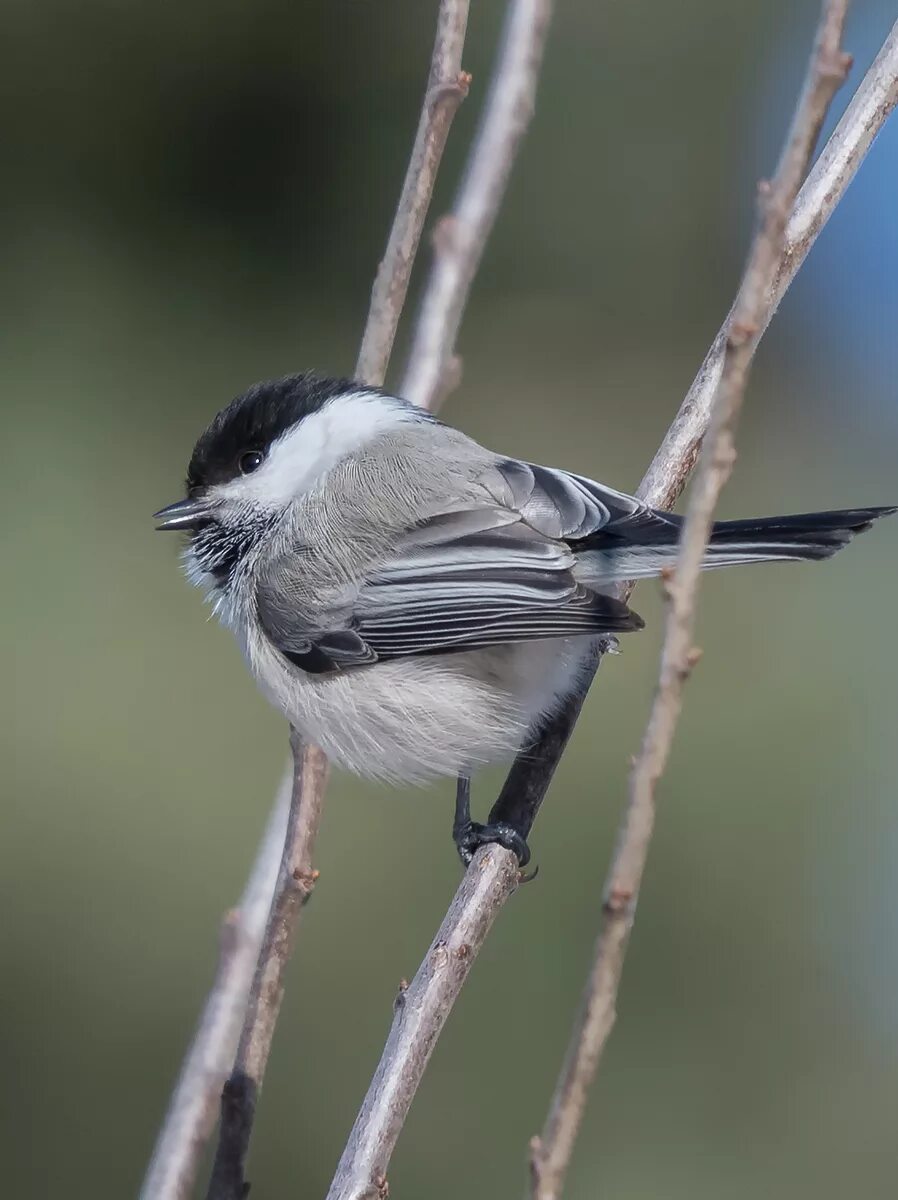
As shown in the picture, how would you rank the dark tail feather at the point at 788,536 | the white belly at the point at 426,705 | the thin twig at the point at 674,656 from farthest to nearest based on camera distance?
1. the white belly at the point at 426,705
2. the dark tail feather at the point at 788,536
3. the thin twig at the point at 674,656

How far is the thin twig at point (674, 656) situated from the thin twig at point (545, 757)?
0.07 meters

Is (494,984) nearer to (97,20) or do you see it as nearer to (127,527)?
(127,527)

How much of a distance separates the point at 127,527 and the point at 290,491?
2962 mm

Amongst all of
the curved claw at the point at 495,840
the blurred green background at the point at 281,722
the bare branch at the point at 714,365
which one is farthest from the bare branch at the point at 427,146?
the blurred green background at the point at 281,722

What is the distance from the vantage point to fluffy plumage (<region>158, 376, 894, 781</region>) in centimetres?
163

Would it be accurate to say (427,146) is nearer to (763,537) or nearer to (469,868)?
(763,537)

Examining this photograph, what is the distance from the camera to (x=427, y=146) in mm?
1378

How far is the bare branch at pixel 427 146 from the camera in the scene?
134cm

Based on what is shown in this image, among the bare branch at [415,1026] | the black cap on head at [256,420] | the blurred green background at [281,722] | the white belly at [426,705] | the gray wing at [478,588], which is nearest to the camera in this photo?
the bare branch at [415,1026]

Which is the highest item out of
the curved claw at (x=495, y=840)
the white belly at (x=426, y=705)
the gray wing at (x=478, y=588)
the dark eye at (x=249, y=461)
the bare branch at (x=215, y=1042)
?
the dark eye at (x=249, y=461)

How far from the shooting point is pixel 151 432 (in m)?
5.02

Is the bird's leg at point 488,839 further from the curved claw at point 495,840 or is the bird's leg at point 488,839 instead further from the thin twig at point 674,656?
the thin twig at point 674,656

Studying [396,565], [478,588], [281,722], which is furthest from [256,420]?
[281,722]

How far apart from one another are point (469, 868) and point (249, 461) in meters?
0.72
